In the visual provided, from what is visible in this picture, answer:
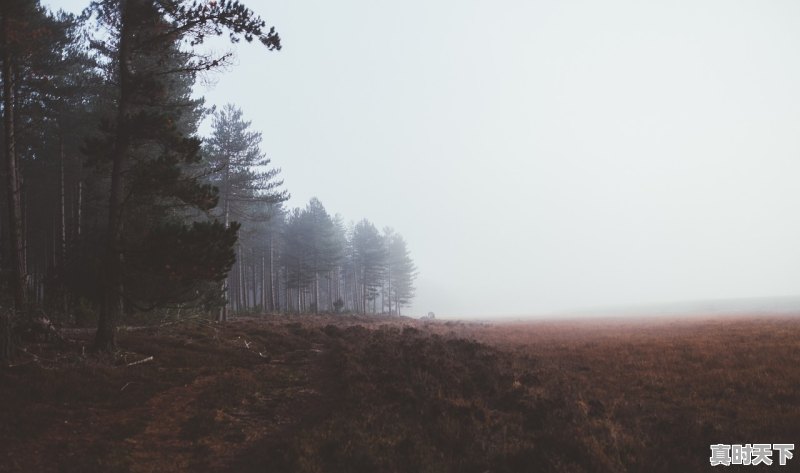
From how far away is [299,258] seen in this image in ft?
149

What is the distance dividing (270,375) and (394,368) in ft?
12.4

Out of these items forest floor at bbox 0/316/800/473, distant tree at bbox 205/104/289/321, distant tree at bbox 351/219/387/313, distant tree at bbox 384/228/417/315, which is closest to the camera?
forest floor at bbox 0/316/800/473

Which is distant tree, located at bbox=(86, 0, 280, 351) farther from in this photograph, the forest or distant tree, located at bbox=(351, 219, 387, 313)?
distant tree, located at bbox=(351, 219, 387, 313)

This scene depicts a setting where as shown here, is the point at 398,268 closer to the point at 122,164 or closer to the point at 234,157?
the point at 234,157

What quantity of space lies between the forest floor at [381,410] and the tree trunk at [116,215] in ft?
3.20

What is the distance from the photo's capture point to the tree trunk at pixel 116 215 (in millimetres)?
9859

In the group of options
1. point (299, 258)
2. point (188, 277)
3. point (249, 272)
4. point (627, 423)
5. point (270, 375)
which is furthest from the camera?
point (249, 272)

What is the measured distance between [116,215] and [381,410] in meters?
8.75

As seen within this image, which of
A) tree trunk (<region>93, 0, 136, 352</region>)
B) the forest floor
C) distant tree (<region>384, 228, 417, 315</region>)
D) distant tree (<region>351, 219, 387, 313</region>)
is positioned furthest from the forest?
distant tree (<region>384, 228, 417, 315</region>)

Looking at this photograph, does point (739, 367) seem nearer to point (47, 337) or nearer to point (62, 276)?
point (47, 337)

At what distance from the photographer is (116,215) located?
10383 millimetres

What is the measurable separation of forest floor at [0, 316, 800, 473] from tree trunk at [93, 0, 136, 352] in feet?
3.20

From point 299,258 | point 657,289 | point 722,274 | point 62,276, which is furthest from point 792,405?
point 722,274

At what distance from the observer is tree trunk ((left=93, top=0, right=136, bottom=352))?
9.86 metres
